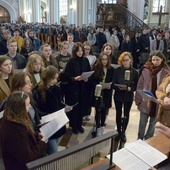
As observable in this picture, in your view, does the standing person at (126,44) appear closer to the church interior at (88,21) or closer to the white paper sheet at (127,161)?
the church interior at (88,21)

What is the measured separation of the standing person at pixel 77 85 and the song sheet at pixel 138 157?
1.62 metres


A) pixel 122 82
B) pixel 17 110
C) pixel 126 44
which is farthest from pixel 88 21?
pixel 17 110

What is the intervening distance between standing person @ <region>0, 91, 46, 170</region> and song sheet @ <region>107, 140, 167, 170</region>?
1.83ft

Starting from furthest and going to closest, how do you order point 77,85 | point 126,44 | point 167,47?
point 167,47 → point 126,44 → point 77,85

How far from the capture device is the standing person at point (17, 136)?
1.43 meters

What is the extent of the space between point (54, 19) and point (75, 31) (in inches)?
284

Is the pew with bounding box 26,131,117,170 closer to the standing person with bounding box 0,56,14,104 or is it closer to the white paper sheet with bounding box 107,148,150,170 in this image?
the white paper sheet with bounding box 107,148,150,170

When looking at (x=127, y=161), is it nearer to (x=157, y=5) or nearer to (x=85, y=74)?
(x=85, y=74)

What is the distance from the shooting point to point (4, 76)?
245 cm

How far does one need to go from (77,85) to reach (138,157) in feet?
6.30

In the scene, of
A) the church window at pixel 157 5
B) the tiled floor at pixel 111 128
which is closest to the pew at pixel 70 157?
the tiled floor at pixel 111 128

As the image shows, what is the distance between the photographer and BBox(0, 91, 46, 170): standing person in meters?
1.43

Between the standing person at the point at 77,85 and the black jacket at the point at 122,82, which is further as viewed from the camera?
the standing person at the point at 77,85

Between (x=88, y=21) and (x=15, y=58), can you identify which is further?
(x=88, y=21)
